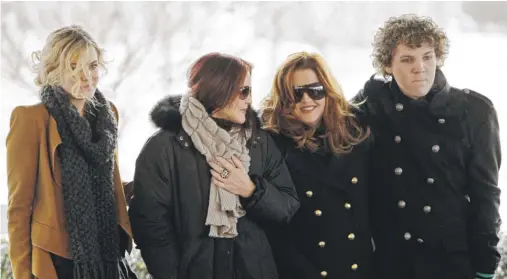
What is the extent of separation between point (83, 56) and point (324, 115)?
111cm

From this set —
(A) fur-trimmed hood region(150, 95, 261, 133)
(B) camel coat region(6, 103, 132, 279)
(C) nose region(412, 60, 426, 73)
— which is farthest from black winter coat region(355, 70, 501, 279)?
(B) camel coat region(6, 103, 132, 279)

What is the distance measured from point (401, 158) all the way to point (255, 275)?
891mm

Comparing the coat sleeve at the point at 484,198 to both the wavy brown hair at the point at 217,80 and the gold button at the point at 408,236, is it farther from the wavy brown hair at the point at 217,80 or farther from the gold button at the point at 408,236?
the wavy brown hair at the point at 217,80

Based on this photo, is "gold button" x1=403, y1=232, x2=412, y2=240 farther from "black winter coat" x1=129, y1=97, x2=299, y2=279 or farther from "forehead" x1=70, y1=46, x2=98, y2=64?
"forehead" x1=70, y1=46, x2=98, y2=64

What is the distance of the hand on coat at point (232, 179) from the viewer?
2.82 metres

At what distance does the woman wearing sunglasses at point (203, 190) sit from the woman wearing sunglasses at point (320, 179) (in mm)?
240

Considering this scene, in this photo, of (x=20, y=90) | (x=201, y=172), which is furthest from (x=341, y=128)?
(x=20, y=90)

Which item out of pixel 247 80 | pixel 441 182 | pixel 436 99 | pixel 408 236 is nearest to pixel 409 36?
pixel 436 99

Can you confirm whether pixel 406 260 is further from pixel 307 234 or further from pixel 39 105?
pixel 39 105

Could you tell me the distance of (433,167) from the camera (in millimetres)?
3104

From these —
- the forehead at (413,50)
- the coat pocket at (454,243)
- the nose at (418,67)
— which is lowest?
the coat pocket at (454,243)

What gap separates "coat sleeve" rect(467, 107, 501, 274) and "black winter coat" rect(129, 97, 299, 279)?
89 cm

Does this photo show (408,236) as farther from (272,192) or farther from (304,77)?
(304,77)

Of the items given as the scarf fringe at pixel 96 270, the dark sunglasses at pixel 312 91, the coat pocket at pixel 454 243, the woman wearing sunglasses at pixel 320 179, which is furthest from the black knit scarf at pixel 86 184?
the coat pocket at pixel 454 243
